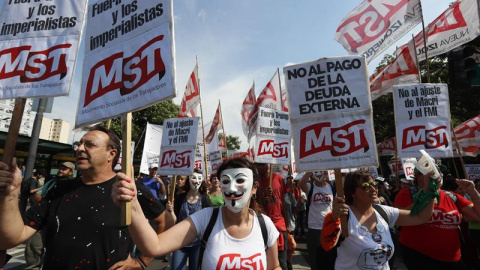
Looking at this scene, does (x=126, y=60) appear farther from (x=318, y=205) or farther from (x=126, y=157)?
(x=318, y=205)

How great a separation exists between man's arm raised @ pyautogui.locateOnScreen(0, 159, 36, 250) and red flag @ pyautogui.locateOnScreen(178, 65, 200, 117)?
736 cm

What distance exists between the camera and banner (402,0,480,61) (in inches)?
306

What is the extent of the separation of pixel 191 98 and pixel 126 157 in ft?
25.9

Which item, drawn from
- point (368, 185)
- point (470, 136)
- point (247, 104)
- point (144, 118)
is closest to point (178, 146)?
point (247, 104)

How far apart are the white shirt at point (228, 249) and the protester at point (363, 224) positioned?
26.4 inches

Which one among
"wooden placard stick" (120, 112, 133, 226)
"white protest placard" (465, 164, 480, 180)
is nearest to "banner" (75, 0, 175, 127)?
"wooden placard stick" (120, 112, 133, 226)

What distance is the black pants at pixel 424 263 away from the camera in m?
3.76

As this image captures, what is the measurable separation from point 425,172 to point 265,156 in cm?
412

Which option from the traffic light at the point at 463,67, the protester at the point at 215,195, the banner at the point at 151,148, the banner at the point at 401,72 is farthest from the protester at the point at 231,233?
the banner at the point at 151,148

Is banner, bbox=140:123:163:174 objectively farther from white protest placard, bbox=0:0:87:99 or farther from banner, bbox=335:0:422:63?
white protest placard, bbox=0:0:87:99

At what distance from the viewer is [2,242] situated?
2.01m

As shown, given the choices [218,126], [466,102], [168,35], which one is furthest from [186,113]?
[466,102]

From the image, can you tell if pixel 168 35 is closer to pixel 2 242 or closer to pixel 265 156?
pixel 2 242

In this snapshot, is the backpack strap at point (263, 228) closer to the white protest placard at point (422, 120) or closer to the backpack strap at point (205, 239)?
the backpack strap at point (205, 239)
